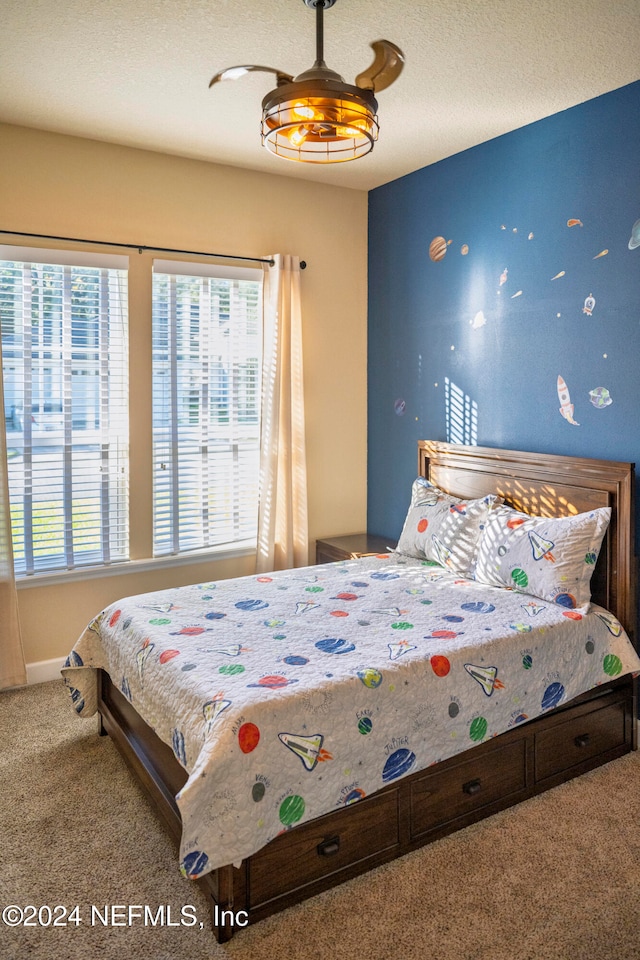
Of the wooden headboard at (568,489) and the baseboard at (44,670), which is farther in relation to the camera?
the baseboard at (44,670)

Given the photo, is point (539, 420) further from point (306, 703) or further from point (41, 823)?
point (41, 823)

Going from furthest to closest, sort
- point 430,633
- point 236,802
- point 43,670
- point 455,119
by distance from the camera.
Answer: point 43,670 < point 455,119 < point 430,633 < point 236,802

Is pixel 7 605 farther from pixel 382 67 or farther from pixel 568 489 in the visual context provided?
pixel 382 67

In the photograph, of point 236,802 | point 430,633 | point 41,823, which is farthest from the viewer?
point 430,633

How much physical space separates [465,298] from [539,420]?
0.85 m

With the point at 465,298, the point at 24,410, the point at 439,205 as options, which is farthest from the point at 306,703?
the point at 439,205

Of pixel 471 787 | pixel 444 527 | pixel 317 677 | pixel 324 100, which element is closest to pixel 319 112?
pixel 324 100

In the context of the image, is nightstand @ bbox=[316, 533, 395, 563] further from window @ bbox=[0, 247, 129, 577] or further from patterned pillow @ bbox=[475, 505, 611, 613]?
window @ bbox=[0, 247, 129, 577]

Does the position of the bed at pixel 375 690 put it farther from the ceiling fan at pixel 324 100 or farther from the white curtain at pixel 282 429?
the ceiling fan at pixel 324 100

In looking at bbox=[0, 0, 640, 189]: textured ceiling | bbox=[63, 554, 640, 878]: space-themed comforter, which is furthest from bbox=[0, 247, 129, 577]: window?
bbox=[63, 554, 640, 878]: space-themed comforter

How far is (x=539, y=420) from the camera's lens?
334cm

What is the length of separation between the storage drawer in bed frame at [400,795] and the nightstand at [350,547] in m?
1.55

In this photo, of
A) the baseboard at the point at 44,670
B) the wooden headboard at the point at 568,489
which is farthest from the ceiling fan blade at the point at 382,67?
the baseboard at the point at 44,670

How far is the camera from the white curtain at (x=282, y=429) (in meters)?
4.00
